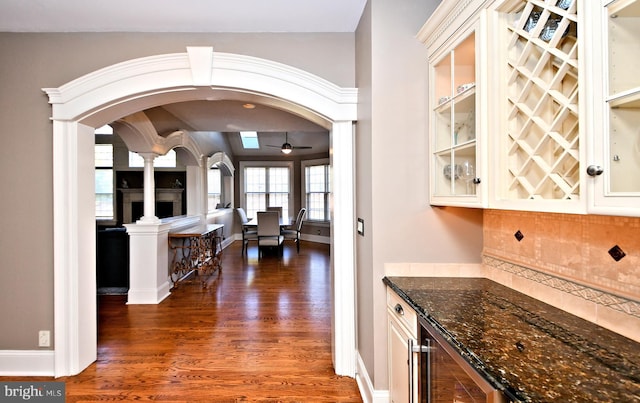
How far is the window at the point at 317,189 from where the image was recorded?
945 centimetres

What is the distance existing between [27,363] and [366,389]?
260cm

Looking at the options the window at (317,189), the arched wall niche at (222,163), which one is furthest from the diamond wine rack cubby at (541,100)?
the window at (317,189)

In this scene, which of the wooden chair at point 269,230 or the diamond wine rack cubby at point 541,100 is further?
the wooden chair at point 269,230

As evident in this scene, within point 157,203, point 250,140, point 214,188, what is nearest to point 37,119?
point 214,188

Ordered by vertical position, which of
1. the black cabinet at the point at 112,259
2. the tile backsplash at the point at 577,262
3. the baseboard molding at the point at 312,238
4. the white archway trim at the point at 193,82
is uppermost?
the white archway trim at the point at 193,82

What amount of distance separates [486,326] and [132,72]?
281 cm

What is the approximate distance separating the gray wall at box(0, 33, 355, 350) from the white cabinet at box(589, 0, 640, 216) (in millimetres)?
1769

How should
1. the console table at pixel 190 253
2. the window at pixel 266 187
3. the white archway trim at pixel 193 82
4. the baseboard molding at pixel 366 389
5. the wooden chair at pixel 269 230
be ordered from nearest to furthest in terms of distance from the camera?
the baseboard molding at pixel 366 389
the white archway trim at pixel 193 82
the console table at pixel 190 253
the wooden chair at pixel 269 230
the window at pixel 266 187

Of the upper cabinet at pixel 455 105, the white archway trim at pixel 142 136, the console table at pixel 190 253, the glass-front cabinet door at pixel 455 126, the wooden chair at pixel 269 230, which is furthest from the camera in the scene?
the wooden chair at pixel 269 230

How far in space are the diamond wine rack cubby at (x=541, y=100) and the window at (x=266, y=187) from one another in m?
8.92

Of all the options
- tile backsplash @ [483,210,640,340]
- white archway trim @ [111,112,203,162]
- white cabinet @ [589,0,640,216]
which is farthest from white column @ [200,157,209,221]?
white cabinet @ [589,0,640,216]

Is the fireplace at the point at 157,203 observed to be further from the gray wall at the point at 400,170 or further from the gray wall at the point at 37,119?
the gray wall at the point at 400,170

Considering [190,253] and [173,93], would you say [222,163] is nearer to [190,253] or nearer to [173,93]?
[190,253]

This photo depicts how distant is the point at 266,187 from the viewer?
10.2 m
